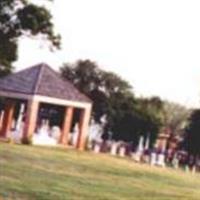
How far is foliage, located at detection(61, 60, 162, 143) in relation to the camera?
230 ft

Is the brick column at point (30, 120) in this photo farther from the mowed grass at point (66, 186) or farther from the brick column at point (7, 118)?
the mowed grass at point (66, 186)

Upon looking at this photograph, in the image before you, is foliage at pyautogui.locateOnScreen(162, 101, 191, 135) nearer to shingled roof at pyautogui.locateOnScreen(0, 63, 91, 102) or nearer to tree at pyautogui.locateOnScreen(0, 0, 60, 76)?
shingled roof at pyautogui.locateOnScreen(0, 63, 91, 102)

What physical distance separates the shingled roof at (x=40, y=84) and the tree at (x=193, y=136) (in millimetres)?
17891

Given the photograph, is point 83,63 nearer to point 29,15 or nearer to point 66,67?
point 66,67

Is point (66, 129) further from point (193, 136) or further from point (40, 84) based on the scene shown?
point (193, 136)

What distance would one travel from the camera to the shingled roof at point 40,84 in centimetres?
4800

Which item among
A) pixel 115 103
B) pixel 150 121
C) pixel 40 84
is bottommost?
pixel 40 84

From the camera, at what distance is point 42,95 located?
4731 cm

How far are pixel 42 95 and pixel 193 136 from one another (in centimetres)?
2234

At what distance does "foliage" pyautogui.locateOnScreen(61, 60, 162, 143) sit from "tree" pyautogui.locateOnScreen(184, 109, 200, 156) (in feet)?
14.5

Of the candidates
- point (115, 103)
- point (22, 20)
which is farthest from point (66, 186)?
point (115, 103)

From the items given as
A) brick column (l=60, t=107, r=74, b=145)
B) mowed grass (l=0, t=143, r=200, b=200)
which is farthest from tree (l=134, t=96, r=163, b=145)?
mowed grass (l=0, t=143, r=200, b=200)

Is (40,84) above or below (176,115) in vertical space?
below

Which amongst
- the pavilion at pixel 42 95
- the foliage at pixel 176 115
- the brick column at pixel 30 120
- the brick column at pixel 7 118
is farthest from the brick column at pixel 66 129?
the foliage at pixel 176 115
